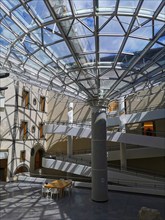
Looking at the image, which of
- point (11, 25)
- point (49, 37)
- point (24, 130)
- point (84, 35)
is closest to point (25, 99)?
point (24, 130)

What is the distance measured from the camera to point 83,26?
9227mm

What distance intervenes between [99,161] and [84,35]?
9824 millimetres

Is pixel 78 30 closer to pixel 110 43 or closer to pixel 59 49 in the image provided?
pixel 110 43

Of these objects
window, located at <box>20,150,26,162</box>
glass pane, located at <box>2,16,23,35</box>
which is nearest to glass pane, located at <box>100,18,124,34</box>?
glass pane, located at <box>2,16,23,35</box>

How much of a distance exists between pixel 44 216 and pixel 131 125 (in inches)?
685

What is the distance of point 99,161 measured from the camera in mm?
15789

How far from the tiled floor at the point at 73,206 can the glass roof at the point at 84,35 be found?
28.8 feet

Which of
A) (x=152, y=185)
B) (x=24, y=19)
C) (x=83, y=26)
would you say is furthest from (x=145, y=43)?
(x=152, y=185)

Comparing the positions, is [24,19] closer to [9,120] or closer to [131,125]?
[9,120]

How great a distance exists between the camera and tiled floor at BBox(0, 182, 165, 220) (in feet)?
39.8

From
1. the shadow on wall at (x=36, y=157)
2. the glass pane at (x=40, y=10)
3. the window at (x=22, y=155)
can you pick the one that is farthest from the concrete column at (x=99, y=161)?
the shadow on wall at (x=36, y=157)

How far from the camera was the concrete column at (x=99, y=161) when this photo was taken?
15330mm

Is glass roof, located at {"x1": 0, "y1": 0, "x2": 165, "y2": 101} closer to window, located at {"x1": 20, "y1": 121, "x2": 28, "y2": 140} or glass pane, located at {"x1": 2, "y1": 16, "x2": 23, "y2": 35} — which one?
glass pane, located at {"x1": 2, "y1": 16, "x2": 23, "y2": 35}

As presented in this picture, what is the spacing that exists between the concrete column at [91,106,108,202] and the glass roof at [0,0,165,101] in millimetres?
3764
